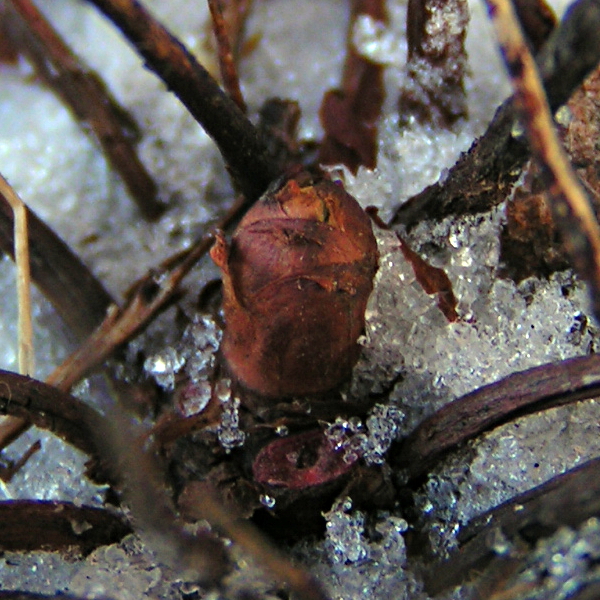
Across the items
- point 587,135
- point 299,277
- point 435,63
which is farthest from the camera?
point 435,63

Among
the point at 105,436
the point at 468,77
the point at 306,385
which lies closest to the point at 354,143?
the point at 468,77

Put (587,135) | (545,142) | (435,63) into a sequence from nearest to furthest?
(545,142)
(587,135)
(435,63)

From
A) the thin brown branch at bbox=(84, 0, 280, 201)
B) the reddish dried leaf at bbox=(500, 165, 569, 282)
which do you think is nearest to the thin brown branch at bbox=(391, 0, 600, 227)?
the reddish dried leaf at bbox=(500, 165, 569, 282)

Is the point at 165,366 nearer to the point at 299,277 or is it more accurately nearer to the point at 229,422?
the point at 229,422

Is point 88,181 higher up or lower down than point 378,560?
higher up

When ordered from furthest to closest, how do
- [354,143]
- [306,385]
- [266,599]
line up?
[354,143] < [306,385] < [266,599]

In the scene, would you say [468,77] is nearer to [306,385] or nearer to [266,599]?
[306,385]

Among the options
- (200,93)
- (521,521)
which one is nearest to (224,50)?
(200,93)
